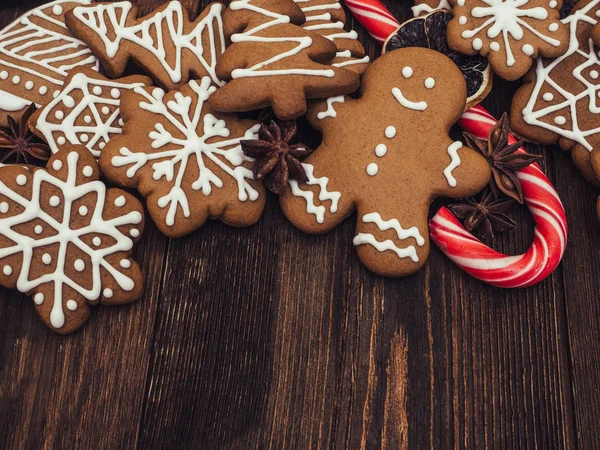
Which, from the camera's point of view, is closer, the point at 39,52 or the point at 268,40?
the point at 268,40

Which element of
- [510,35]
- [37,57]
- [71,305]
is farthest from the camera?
[37,57]

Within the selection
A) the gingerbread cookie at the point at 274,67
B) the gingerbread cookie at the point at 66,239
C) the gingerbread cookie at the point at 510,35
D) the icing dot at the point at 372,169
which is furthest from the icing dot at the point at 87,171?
the gingerbread cookie at the point at 510,35

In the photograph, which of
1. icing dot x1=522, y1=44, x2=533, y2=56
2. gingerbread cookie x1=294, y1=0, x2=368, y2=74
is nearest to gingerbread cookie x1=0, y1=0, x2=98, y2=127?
gingerbread cookie x1=294, y1=0, x2=368, y2=74

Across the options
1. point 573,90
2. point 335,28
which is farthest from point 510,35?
point 335,28

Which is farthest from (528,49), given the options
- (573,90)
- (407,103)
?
(407,103)

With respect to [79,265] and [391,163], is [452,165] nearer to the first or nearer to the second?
[391,163]

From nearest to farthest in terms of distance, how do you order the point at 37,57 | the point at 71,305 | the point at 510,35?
the point at 71,305, the point at 510,35, the point at 37,57

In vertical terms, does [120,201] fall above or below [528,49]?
below

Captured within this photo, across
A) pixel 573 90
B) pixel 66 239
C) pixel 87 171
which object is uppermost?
pixel 573 90
